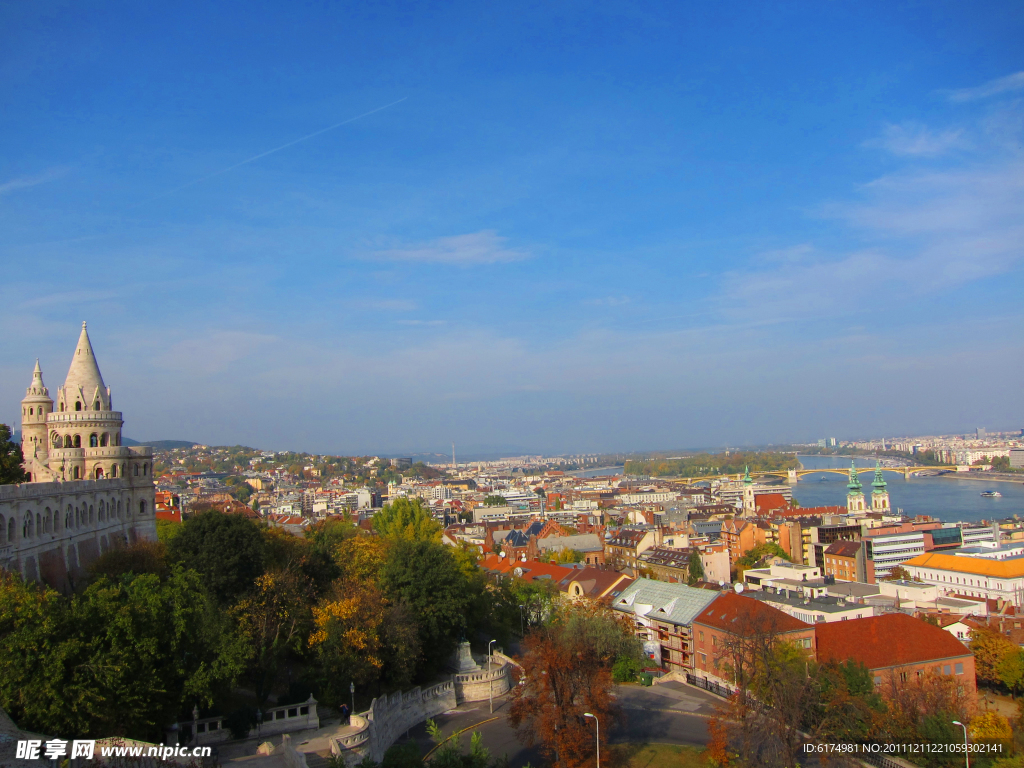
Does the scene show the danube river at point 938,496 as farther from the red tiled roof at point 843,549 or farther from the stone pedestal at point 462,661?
A: the stone pedestal at point 462,661

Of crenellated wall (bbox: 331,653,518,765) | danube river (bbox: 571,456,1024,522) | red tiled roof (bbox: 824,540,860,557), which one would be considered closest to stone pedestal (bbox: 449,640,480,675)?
crenellated wall (bbox: 331,653,518,765)

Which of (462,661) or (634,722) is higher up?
(462,661)

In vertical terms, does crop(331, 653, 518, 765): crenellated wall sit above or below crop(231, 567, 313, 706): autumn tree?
below

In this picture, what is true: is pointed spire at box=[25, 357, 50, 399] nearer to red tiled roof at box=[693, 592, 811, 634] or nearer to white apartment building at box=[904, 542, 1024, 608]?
red tiled roof at box=[693, 592, 811, 634]

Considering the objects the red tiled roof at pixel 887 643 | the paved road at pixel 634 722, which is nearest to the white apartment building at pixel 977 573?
the red tiled roof at pixel 887 643

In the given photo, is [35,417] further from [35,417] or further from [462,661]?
[462,661]

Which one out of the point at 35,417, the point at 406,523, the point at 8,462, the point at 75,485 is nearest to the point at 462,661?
the point at 75,485

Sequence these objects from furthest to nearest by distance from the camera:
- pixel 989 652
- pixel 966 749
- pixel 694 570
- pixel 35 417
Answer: pixel 694 570 → pixel 35 417 → pixel 989 652 → pixel 966 749
